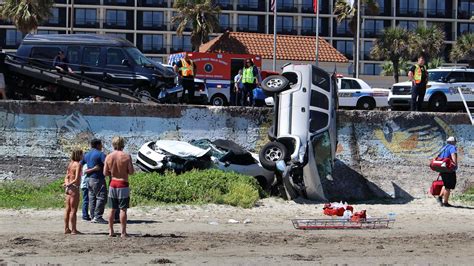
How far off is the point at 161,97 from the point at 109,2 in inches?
1962

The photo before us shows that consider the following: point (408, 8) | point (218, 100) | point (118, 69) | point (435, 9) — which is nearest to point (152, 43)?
point (408, 8)

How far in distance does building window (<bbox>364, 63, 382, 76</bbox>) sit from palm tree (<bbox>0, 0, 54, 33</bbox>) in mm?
31294

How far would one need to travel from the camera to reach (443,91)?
25.9m

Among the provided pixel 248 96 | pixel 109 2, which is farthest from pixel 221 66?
pixel 109 2

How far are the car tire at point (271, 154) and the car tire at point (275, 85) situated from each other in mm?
1094

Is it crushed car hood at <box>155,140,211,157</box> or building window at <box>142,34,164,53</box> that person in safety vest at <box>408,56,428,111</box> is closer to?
crushed car hood at <box>155,140,211,157</box>

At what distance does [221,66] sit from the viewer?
31891 millimetres

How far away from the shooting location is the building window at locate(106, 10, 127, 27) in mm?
69375

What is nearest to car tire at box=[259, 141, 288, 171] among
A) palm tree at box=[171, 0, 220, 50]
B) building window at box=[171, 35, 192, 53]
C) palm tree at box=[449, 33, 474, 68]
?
palm tree at box=[171, 0, 220, 50]

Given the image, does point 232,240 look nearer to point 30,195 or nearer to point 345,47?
point 30,195

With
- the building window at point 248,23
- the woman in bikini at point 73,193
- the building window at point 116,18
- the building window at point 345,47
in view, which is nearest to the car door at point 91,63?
the woman in bikini at point 73,193

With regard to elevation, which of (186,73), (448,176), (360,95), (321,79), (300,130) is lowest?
(448,176)

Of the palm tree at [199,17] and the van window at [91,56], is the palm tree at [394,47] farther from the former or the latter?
the van window at [91,56]

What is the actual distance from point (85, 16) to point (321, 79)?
180 ft
